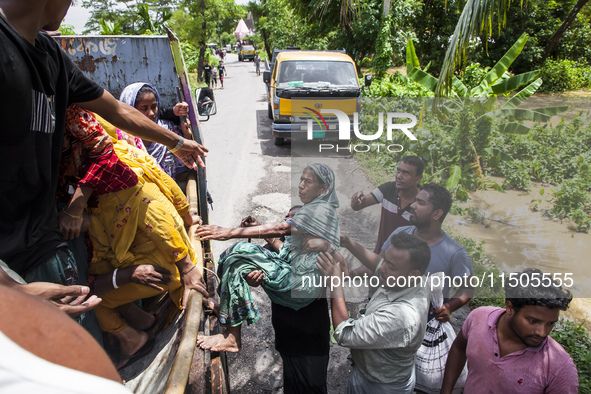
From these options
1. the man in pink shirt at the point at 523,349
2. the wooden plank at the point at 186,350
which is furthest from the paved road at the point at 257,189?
the man in pink shirt at the point at 523,349

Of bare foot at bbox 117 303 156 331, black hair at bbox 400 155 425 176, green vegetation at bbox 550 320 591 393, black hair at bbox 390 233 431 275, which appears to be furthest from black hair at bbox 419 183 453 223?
bare foot at bbox 117 303 156 331

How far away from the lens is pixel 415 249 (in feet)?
6.64

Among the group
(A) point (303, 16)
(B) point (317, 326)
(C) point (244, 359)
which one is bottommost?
(C) point (244, 359)

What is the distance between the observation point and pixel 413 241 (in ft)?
6.71

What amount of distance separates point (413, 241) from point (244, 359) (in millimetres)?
1845

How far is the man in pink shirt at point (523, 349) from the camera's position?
1.83 metres

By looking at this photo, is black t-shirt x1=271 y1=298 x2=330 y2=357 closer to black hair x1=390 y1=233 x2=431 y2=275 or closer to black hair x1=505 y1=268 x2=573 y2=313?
black hair x1=390 y1=233 x2=431 y2=275

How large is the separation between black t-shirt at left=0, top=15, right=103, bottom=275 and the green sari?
0.88 meters

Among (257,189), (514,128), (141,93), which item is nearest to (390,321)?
(141,93)

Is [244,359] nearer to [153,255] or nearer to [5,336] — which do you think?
[153,255]

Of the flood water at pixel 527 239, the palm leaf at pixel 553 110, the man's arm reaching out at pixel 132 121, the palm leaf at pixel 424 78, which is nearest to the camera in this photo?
the man's arm reaching out at pixel 132 121

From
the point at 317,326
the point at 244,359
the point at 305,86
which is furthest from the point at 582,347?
the point at 305,86

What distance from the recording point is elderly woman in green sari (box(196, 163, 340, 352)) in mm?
2182

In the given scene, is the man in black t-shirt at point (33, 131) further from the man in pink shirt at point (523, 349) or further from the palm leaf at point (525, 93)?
the palm leaf at point (525, 93)
